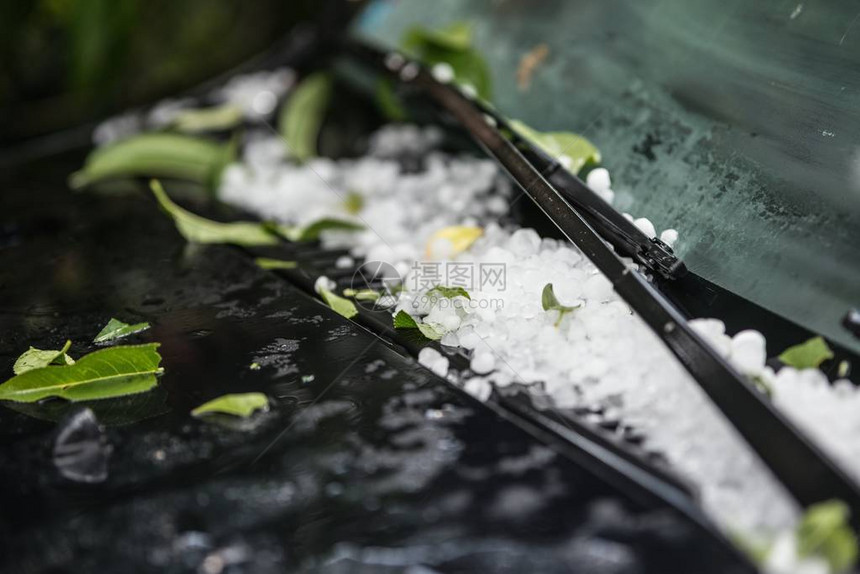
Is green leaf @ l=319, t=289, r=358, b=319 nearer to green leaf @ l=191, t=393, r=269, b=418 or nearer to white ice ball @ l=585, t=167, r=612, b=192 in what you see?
green leaf @ l=191, t=393, r=269, b=418

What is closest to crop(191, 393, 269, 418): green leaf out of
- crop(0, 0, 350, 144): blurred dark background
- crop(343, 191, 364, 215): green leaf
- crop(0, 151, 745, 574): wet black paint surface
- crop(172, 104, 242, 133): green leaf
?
crop(0, 151, 745, 574): wet black paint surface

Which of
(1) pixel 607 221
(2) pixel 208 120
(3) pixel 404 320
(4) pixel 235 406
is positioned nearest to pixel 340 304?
(3) pixel 404 320

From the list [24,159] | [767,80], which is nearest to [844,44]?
[767,80]

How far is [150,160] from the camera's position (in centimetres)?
148

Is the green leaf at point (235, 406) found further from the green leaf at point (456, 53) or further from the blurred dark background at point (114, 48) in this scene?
the blurred dark background at point (114, 48)

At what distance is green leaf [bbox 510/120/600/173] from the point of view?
104cm

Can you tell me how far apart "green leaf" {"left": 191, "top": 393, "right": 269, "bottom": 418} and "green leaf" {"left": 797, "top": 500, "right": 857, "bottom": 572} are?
50 centimetres

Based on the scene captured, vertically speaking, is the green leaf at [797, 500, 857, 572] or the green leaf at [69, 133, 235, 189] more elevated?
the green leaf at [797, 500, 857, 572]

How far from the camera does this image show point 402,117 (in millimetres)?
1536

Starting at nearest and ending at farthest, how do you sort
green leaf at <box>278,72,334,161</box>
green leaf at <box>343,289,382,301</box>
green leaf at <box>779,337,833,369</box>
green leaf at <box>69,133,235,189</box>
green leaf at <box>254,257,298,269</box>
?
green leaf at <box>779,337,833,369</box> → green leaf at <box>343,289,382,301</box> → green leaf at <box>254,257,298,269</box> → green leaf at <box>69,133,235,189</box> → green leaf at <box>278,72,334,161</box>

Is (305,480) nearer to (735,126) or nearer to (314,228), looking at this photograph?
(314,228)

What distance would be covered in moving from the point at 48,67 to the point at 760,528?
2.11m

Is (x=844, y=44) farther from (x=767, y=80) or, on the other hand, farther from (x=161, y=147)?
(x=161, y=147)

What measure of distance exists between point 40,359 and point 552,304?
60 centimetres
